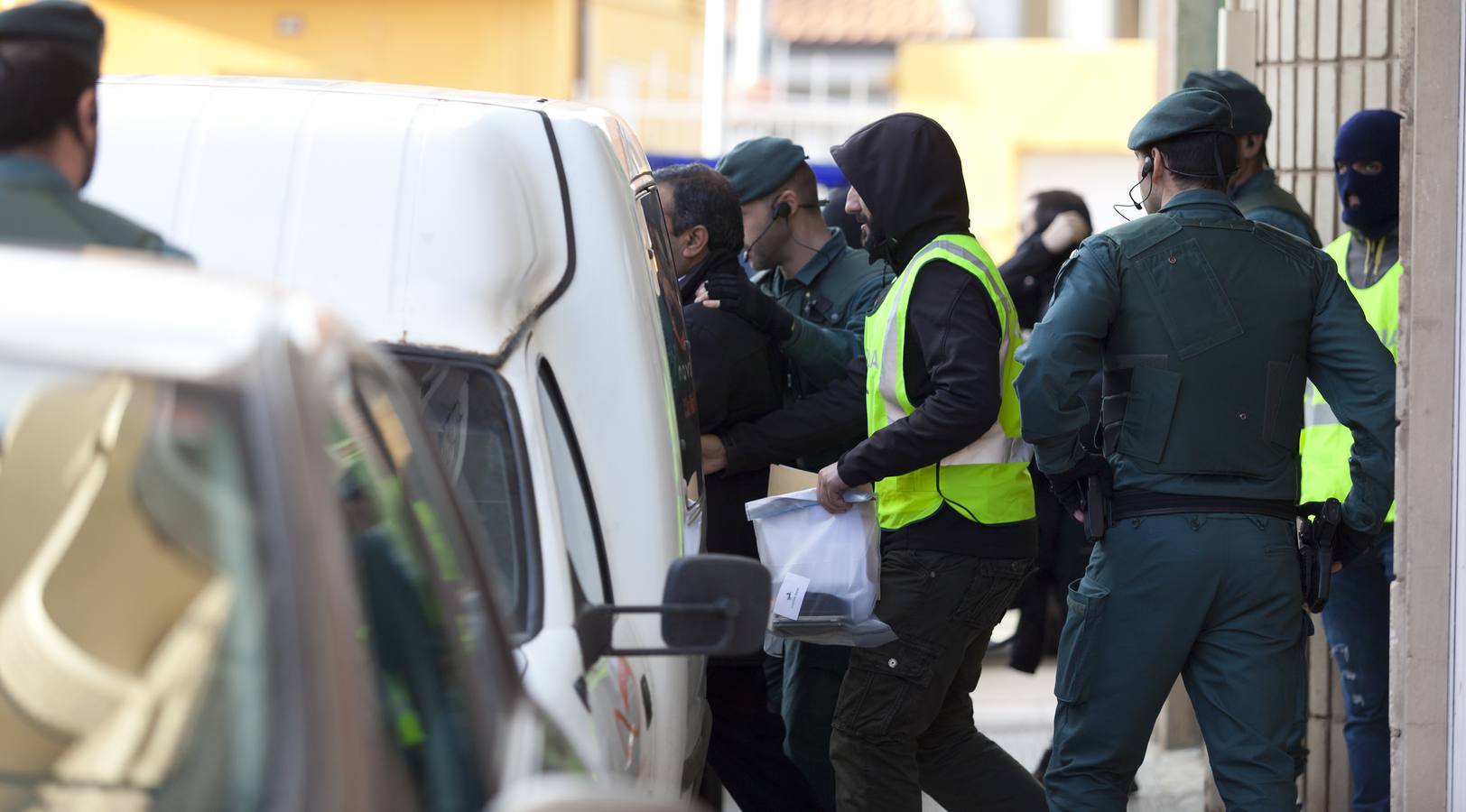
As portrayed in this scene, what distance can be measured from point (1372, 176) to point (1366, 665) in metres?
1.34

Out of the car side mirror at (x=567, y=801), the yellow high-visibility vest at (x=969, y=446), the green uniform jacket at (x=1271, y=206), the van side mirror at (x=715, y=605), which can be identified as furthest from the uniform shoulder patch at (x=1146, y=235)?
the car side mirror at (x=567, y=801)

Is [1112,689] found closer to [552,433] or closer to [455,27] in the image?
[552,433]

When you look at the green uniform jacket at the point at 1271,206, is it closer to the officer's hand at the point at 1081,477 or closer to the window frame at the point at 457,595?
the officer's hand at the point at 1081,477

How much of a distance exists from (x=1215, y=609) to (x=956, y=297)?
36.4 inches

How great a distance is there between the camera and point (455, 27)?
968 inches

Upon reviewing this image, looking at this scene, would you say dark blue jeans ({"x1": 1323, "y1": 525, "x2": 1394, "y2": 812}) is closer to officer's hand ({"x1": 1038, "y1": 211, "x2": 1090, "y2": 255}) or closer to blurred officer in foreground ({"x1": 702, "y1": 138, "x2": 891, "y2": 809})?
blurred officer in foreground ({"x1": 702, "y1": 138, "x2": 891, "y2": 809})

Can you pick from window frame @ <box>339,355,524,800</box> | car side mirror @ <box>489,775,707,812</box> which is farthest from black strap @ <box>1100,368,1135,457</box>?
car side mirror @ <box>489,775,707,812</box>

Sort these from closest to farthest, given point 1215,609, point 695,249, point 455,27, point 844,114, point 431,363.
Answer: point 431,363 < point 1215,609 < point 695,249 < point 455,27 < point 844,114

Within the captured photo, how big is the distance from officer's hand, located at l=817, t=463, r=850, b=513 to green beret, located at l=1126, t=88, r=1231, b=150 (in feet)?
3.38

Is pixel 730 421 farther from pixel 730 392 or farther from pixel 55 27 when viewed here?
pixel 55 27

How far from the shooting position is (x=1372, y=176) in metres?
5.34

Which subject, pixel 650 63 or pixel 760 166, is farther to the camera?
pixel 650 63

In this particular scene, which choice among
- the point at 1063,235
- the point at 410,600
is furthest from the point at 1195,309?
the point at 1063,235

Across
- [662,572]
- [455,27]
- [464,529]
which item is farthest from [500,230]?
[455,27]
